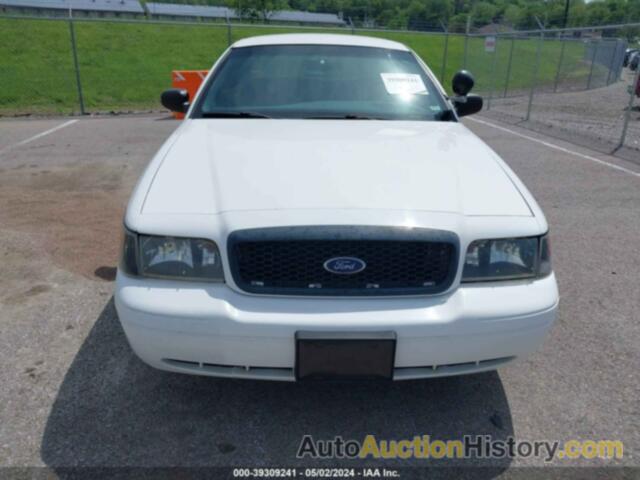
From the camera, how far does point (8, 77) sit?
54.1 ft

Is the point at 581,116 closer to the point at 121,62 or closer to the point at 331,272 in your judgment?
the point at 331,272

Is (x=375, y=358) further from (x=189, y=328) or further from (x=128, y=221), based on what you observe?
(x=128, y=221)

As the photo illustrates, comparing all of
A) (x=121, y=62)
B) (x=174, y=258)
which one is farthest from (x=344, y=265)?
(x=121, y=62)

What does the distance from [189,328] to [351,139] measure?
4.58 feet

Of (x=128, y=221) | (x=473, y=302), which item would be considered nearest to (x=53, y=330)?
(x=128, y=221)

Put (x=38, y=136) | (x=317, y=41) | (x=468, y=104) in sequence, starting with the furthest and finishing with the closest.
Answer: (x=38, y=136), (x=468, y=104), (x=317, y=41)

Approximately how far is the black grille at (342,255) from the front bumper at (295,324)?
0.17 ft

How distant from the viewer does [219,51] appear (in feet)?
84.1

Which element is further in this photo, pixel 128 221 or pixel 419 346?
pixel 128 221

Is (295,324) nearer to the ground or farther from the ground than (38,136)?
farther from the ground

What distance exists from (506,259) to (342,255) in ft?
2.29

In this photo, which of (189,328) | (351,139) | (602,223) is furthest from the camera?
(602,223)

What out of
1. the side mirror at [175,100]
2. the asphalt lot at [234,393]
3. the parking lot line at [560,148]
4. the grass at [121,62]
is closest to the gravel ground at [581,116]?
the parking lot line at [560,148]

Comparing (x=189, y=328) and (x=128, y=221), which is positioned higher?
(x=128, y=221)
